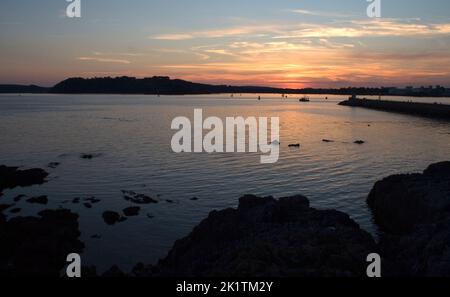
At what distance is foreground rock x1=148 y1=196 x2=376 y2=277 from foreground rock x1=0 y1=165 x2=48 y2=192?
19.7m

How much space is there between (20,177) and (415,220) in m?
30.0

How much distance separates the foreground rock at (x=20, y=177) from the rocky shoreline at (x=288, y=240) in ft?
25.7

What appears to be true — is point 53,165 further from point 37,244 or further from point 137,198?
point 37,244

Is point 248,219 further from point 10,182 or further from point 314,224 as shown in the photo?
point 10,182

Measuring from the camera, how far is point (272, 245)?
12.7m

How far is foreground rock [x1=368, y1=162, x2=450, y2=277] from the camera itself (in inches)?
476

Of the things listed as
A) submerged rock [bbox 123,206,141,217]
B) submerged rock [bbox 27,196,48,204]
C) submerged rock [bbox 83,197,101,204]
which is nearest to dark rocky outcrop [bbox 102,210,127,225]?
submerged rock [bbox 123,206,141,217]

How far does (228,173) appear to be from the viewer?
1394 inches

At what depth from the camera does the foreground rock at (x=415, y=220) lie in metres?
12.1

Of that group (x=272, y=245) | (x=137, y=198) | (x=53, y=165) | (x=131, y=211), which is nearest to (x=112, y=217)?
(x=131, y=211)

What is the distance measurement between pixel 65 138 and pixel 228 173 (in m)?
37.9

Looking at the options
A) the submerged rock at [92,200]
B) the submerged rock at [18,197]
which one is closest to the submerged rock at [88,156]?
the submerged rock at [18,197]

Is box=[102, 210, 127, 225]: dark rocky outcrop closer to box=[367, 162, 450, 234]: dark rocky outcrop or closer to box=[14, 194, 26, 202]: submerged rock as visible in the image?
box=[14, 194, 26, 202]: submerged rock

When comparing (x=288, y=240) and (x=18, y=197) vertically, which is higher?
(x=288, y=240)
